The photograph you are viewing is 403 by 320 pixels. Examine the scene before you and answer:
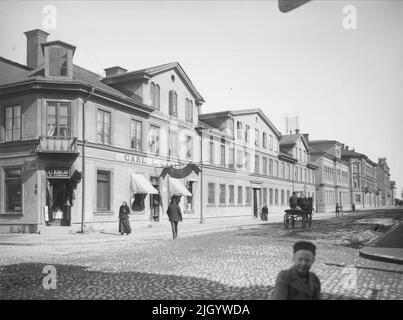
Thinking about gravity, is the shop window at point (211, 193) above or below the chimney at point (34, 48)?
below

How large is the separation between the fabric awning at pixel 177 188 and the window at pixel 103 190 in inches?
227

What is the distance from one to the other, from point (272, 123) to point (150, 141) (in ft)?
75.1

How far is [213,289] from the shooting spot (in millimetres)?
7371

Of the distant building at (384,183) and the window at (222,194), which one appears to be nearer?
the window at (222,194)

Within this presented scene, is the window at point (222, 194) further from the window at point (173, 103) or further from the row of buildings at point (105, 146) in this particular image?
the window at point (173, 103)

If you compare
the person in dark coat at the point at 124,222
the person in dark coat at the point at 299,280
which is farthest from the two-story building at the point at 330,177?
the person in dark coat at the point at 299,280

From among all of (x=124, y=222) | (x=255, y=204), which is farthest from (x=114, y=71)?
(x=255, y=204)

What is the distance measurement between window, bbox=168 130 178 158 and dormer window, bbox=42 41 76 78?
931 centimetres

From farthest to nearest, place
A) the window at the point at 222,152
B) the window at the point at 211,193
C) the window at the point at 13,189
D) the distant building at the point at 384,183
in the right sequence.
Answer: the distant building at the point at 384,183 → the window at the point at 222,152 → the window at the point at 211,193 → the window at the point at 13,189

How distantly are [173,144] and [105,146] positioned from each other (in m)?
7.15

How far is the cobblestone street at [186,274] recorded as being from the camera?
7121 millimetres

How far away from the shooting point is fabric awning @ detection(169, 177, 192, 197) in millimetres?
28641

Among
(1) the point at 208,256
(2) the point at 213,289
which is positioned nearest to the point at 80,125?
(1) the point at 208,256

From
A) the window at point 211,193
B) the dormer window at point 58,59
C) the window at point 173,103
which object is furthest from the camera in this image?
the window at point 211,193
